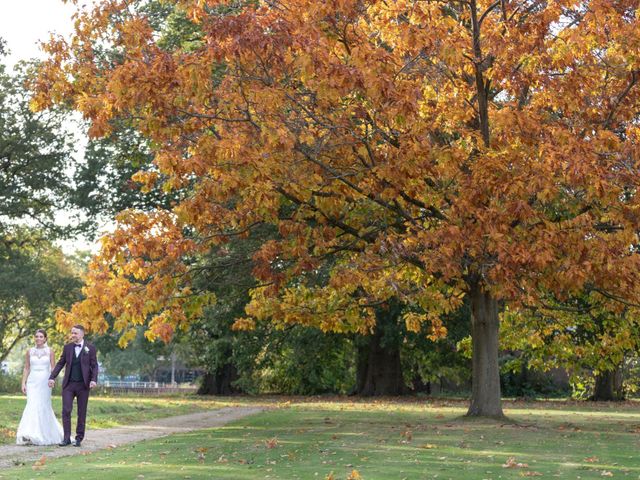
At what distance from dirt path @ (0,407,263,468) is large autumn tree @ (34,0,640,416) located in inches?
79.3

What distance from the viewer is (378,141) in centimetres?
1778

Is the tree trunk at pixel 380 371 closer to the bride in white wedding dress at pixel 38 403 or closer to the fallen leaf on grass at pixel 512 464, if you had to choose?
the bride in white wedding dress at pixel 38 403

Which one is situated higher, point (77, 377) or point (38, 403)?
point (77, 377)

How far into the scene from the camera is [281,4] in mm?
16469

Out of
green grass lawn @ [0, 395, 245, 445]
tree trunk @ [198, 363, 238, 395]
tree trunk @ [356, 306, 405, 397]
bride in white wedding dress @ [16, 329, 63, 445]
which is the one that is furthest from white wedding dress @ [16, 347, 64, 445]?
tree trunk @ [198, 363, 238, 395]

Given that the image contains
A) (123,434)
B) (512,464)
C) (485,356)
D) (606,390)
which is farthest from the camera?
(606,390)

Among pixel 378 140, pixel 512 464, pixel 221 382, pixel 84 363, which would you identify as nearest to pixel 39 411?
pixel 84 363

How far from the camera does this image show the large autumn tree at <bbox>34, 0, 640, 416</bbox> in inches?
606

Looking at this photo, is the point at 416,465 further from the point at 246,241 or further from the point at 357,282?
the point at 246,241

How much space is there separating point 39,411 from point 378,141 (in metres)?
7.14

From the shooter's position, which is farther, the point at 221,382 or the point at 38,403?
the point at 221,382

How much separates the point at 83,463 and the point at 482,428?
26.3 feet

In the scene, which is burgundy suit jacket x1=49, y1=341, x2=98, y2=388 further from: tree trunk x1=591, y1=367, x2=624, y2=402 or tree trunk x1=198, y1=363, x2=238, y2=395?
tree trunk x1=198, y1=363, x2=238, y2=395

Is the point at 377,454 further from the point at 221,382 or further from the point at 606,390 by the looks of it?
the point at 221,382
